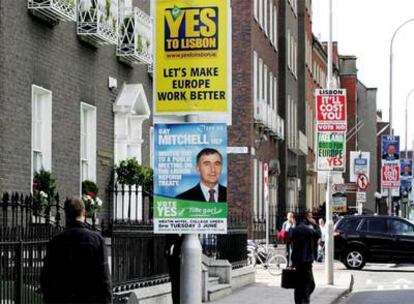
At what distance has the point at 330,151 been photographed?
81.0 ft

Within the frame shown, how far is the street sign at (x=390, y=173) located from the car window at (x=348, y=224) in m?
11.5

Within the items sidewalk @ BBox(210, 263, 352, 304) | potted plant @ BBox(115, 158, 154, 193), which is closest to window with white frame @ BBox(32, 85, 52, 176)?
potted plant @ BBox(115, 158, 154, 193)

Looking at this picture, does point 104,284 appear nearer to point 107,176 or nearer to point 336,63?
point 107,176

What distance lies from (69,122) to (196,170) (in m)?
10.2

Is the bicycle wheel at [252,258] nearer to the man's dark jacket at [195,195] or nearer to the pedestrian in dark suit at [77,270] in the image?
the man's dark jacket at [195,195]

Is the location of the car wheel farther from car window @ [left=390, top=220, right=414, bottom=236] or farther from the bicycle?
the bicycle

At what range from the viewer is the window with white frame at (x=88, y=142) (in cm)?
2078

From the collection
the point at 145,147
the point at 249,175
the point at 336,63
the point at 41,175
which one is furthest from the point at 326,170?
the point at 336,63

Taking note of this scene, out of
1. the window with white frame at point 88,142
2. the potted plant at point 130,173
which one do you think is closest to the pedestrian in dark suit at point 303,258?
the window with white frame at point 88,142

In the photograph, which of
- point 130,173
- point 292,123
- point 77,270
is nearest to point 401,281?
point 130,173

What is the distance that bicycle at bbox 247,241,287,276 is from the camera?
29734 mm

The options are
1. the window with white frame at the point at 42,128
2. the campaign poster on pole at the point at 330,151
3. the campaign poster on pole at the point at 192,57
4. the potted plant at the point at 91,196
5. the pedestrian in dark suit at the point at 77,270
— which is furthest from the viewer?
the campaign poster on pole at the point at 330,151

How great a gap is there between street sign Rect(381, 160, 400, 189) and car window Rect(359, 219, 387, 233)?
1160 centimetres

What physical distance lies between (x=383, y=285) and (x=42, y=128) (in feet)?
38.1
